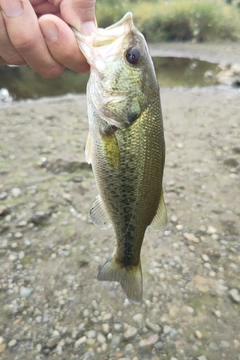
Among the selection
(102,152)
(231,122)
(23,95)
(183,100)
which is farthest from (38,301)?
(23,95)

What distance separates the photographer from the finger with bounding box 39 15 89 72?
1857 millimetres

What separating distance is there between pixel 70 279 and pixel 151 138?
6.04 feet

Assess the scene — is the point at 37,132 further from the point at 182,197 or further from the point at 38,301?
the point at 38,301

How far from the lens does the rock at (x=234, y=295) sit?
9.84 feet

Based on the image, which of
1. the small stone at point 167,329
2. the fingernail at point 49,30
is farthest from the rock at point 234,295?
the fingernail at point 49,30

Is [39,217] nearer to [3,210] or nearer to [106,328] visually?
[3,210]

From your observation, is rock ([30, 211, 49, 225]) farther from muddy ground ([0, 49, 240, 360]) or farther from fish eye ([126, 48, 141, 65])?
fish eye ([126, 48, 141, 65])

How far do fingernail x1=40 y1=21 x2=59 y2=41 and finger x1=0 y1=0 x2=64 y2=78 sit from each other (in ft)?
0.09

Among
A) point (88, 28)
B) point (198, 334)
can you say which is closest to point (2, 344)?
point (198, 334)

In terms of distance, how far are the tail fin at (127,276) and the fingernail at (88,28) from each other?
1337 mm

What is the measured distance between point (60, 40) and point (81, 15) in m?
0.18

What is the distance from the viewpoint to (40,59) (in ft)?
6.49

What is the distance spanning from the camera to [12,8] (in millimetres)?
1771

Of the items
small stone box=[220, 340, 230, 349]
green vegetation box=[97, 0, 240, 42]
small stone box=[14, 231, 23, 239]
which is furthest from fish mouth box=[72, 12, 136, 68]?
green vegetation box=[97, 0, 240, 42]
